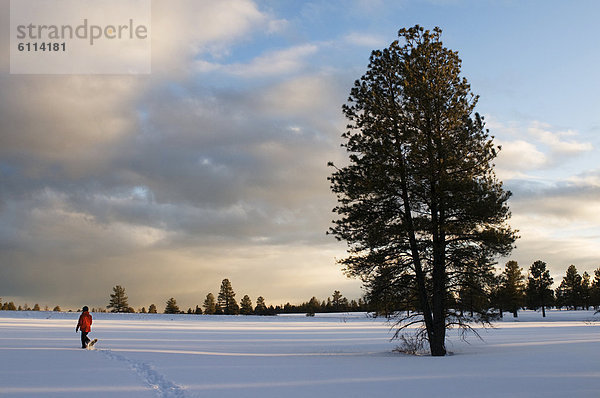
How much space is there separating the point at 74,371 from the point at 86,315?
9.30 m

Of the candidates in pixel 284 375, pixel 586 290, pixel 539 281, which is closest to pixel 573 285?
pixel 586 290

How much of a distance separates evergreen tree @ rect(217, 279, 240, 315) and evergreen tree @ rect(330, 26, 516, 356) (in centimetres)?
9064

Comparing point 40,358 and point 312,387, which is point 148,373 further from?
point 40,358

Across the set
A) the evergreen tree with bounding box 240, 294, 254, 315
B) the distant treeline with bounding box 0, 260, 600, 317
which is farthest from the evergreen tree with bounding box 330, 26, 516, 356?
the evergreen tree with bounding box 240, 294, 254, 315

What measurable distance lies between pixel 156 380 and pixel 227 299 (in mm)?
100395

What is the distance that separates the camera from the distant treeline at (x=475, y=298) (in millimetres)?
22344

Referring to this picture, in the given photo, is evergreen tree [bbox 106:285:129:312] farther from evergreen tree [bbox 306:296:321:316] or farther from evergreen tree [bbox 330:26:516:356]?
evergreen tree [bbox 330:26:516:356]

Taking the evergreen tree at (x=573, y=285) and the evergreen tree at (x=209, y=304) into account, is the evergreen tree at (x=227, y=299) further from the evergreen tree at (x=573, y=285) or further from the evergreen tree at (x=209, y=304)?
the evergreen tree at (x=573, y=285)

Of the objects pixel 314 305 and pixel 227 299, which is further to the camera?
pixel 314 305

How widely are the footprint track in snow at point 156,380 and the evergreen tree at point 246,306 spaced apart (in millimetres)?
105955

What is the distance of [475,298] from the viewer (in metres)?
22.4

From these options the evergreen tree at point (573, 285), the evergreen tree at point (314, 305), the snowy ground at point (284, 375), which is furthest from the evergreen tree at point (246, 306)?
the snowy ground at point (284, 375)

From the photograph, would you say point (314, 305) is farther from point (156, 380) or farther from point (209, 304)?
point (156, 380)

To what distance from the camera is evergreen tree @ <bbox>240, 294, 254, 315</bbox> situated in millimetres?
122119
